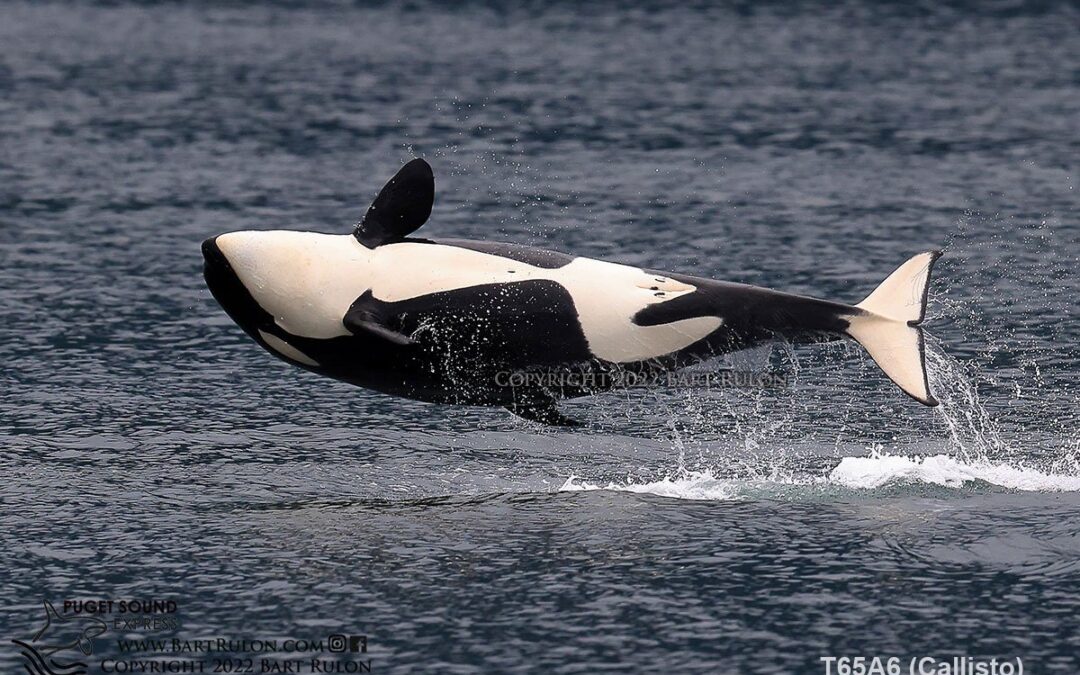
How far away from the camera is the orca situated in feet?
39.7

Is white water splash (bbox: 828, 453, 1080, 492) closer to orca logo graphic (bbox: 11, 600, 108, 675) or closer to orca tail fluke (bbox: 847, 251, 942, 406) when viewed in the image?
orca tail fluke (bbox: 847, 251, 942, 406)

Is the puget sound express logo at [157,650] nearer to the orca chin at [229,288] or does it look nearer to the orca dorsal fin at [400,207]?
the orca chin at [229,288]

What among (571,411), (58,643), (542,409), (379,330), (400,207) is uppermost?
(400,207)

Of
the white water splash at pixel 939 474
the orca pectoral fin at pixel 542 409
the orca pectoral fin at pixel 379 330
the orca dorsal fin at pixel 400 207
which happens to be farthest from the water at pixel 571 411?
the orca dorsal fin at pixel 400 207

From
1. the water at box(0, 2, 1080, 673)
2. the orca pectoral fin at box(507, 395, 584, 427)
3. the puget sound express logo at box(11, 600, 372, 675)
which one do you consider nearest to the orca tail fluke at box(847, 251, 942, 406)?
the water at box(0, 2, 1080, 673)

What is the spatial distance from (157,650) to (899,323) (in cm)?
520

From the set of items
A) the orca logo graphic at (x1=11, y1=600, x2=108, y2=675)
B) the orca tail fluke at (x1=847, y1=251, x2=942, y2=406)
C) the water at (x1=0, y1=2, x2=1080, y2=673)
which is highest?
the orca tail fluke at (x1=847, y1=251, x2=942, y2=406)

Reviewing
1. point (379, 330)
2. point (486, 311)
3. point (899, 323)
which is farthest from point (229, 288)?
point (899, 323)

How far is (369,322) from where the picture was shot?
468 inches

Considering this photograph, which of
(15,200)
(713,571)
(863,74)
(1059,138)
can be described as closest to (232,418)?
(713,571)

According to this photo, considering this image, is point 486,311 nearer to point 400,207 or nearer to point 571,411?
point 400,207

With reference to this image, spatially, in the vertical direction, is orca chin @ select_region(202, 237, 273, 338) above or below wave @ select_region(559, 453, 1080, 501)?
above

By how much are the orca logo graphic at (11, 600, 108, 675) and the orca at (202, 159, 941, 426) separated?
2499 millimetres

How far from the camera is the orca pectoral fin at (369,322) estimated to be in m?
11.7
